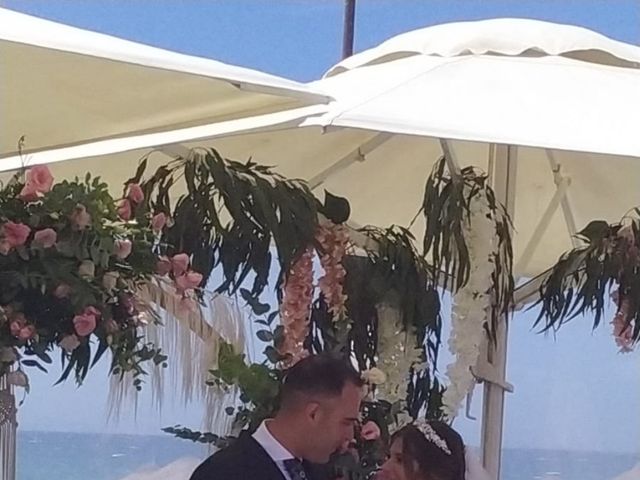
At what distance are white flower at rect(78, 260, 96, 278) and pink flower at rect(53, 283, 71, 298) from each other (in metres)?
0.04

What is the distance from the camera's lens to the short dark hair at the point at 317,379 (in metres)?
2.85

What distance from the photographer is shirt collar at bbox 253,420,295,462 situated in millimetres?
2764

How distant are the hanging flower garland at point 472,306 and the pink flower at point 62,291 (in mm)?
1541

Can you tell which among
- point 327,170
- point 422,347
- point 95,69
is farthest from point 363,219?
point 95,69

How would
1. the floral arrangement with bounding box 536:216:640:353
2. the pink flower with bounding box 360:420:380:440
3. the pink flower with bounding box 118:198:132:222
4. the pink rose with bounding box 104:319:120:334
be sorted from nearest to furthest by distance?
the pink rose with bounding box 104:319:120:334 < the pink flower with bounding box 118:198:132:222 < the pink flower with bounding box 360:420:380:440 < the floral arrangement with bounding box 536:216:640:353

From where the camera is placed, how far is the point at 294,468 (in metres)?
2.78

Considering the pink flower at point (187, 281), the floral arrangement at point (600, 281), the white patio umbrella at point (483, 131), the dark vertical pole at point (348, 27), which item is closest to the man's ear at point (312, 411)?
the pink flower at point (187, 281)

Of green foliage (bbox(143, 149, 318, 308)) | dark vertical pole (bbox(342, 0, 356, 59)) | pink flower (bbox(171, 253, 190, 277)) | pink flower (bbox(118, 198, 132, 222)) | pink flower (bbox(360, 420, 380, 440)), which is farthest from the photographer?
dark vertical pole (bbox(342, 0, 356, 59))

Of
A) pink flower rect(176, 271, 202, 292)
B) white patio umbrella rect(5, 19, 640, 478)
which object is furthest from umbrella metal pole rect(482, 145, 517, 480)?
pink flower rect(176, 271, 202, 292)

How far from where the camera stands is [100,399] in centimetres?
326

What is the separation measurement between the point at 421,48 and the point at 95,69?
1.03 meters

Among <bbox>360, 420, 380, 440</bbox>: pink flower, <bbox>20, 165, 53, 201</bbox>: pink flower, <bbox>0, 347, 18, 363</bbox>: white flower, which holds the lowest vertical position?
<bbox>360, 420, 380, 440</bbox>: pink flower

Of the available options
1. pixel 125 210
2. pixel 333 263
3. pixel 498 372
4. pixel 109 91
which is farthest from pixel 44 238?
pixel 498 372

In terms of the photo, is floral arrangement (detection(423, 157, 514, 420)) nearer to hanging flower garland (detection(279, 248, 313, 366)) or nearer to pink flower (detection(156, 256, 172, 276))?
hanging flower garland (detection(279, 248, 313, 366))
